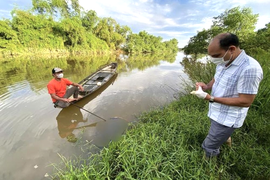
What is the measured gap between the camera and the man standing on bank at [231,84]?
1.14 m

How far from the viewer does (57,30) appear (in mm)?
24969

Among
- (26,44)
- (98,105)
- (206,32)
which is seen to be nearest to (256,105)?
(98,105)

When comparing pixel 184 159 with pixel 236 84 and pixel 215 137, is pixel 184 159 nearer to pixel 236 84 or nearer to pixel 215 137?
pixel 215 137

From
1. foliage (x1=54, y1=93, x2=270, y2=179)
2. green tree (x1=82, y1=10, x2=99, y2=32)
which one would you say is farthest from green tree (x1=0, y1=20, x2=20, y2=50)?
foliage (x1=54, y1=93, x2=270, y2=179)

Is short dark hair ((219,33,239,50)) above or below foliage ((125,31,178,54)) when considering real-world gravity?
below

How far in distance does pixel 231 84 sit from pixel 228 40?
450mm

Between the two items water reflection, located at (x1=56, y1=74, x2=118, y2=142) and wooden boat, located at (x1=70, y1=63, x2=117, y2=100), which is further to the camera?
wooden boat, located at (x1=70, y1=63, x2=117, y2=100)

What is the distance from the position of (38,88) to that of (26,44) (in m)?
20.4

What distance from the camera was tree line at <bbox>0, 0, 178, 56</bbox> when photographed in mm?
19250

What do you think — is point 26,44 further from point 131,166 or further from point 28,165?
point 131,166

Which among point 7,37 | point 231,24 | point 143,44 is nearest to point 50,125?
point 231,24

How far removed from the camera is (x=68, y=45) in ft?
85.8

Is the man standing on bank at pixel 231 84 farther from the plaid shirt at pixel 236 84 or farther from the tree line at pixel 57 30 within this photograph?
the tree line at pixel 57 30

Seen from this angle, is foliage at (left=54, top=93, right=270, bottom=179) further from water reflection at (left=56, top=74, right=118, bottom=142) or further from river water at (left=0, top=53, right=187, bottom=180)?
water reflection at (left=56, top=74, right=118, bottom=142)
